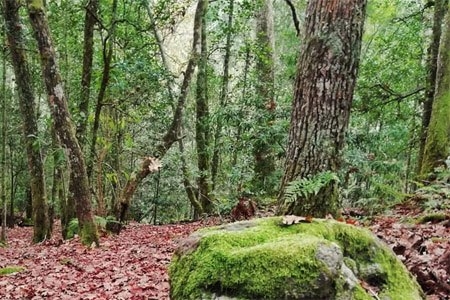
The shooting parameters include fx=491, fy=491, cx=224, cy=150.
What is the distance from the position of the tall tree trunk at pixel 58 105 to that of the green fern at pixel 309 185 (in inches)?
184

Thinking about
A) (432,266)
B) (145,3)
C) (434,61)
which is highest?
(145,3)

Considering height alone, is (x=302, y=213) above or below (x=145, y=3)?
below

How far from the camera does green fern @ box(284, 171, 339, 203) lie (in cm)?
484

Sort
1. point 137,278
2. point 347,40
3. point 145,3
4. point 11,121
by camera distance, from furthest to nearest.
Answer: point 11,121
point 145,3
point 137,278
point 347,40

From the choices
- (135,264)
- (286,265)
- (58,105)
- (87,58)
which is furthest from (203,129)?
(286,265)

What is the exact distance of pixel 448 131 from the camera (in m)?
9.84

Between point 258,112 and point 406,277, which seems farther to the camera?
point 258,112

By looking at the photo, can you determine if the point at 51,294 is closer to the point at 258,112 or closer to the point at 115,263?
the point at 115,263

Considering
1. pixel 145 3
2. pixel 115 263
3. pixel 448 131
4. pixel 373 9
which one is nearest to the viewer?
pixel 115 263

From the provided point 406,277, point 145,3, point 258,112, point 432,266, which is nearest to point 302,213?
point 432,266

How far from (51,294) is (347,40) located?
14.5 ft

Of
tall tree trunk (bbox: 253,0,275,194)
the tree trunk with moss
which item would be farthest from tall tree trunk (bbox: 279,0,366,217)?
tall tree trunk (bbox: 253,0,275,194)

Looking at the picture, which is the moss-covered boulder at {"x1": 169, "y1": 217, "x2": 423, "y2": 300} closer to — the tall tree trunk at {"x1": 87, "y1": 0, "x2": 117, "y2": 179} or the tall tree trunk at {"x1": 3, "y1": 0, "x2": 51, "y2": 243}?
the tall tree trunk at {"x1": 87, "y1": 0, "x2": 117, "y2": 179}

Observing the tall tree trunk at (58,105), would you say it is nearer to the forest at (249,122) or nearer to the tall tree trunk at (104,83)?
the forest at (249,122)
